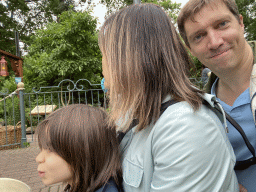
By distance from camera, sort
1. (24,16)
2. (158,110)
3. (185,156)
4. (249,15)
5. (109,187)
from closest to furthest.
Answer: (185,156) → (158,110) → (109,187) → (249,15) → (24,16)

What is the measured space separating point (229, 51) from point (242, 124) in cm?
36

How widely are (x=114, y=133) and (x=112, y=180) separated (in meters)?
0.22

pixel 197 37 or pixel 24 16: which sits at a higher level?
pixel 24 16

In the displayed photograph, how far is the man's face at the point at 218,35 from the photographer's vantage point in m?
1.05

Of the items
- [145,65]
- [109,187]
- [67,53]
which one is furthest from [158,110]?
[67,53]

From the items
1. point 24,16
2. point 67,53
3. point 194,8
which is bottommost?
point 194,8

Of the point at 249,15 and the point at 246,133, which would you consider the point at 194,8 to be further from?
the point at 249,15

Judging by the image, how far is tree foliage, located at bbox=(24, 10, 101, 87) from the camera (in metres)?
8.44

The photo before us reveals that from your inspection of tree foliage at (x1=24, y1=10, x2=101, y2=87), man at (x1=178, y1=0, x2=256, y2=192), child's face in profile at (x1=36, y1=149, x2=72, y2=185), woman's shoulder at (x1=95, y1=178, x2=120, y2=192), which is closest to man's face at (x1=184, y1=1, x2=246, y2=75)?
man at (x1=178, y1=0, x2=256, y2=192)

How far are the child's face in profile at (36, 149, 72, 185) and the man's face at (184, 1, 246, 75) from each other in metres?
0.88

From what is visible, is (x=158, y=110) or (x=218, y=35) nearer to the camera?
(x=158, y=110)

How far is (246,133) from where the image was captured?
1063 mm

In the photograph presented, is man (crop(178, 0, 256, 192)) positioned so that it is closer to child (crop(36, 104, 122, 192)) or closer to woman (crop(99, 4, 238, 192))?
woman (crop(99, 4, 238, 192))

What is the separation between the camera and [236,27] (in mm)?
1087
